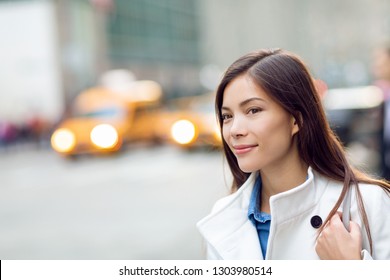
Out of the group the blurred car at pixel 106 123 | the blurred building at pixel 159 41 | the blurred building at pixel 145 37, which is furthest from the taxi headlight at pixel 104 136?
the blurred building at pixel 159 41

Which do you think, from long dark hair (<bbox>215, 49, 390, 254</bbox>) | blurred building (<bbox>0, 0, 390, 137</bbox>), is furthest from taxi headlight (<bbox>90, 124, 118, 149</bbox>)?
long dark hair (<bbox>215, 49, 390, 254</bbox>)

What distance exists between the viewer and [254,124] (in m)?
1.83

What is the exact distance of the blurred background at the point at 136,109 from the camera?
8008 mm

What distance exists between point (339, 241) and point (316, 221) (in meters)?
0.10

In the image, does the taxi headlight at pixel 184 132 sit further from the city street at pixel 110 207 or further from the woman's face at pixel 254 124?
the woman's face at pixel 254 124

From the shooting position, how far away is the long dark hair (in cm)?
182

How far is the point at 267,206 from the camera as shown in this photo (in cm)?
200

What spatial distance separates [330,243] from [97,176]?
1352 centimetres

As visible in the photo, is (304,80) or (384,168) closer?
(304,80)

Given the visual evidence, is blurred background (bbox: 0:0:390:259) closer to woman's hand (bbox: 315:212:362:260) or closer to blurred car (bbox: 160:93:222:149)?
blurred car (bbox: 160:93:222:149)

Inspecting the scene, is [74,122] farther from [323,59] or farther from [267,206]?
[267,206]

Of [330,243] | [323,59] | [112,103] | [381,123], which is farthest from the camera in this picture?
[323,59]

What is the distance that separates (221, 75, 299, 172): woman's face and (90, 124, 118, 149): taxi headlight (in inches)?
691

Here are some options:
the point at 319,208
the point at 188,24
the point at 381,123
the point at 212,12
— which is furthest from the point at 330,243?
the point at 188,24
